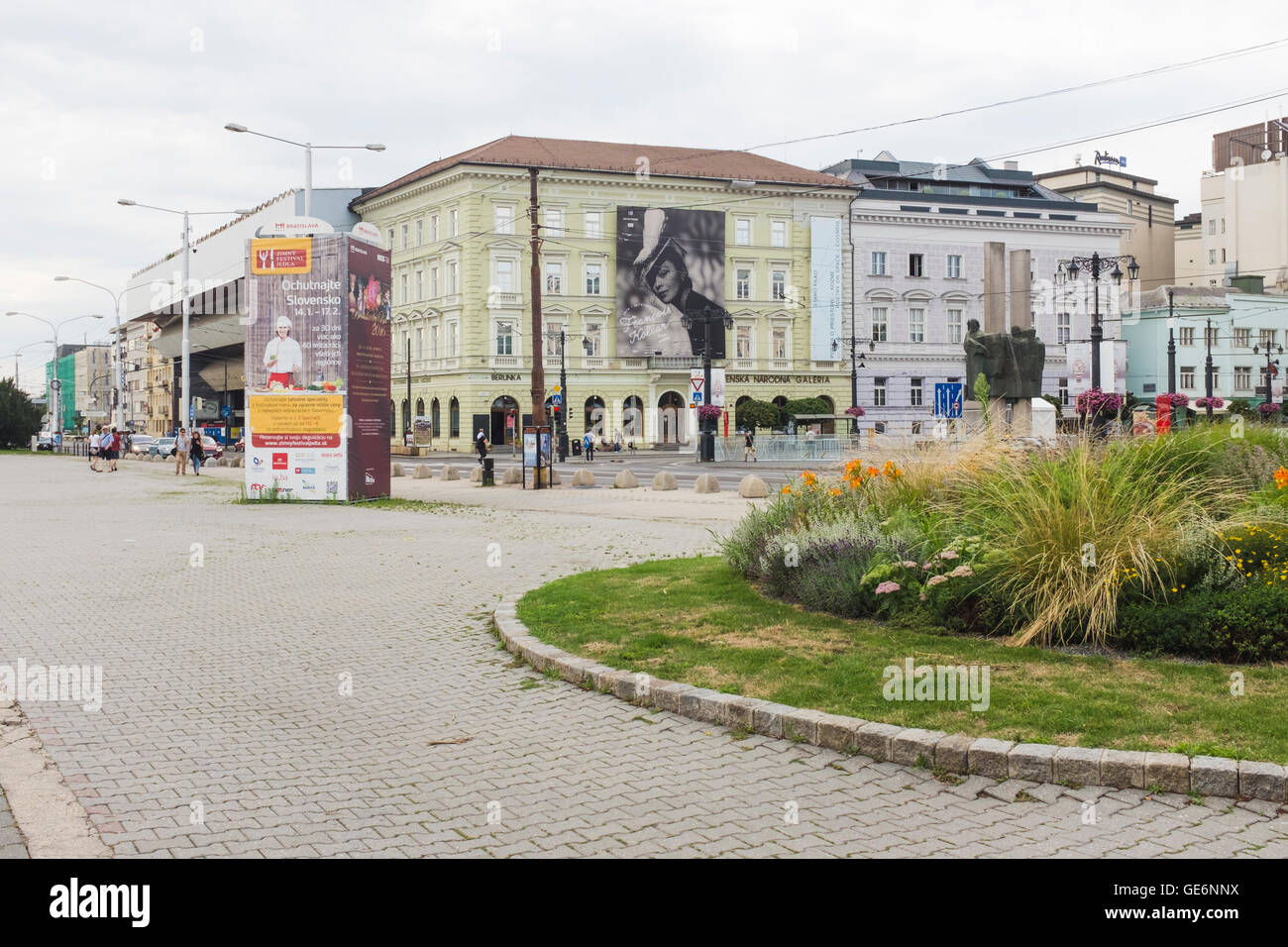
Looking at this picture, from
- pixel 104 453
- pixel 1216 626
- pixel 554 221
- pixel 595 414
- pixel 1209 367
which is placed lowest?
pixel 1216 626

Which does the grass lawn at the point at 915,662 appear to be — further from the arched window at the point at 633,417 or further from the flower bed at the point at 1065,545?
the arched window at the point at 633,417

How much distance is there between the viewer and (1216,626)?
23.7 ft

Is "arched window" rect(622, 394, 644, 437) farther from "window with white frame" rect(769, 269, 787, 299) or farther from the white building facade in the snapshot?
the white building facade

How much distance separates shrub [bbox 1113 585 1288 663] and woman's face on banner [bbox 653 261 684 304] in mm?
62678

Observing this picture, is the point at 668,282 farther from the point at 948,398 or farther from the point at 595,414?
the point at 948,398

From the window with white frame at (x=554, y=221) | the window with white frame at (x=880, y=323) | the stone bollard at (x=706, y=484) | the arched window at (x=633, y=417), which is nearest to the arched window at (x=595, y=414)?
the arched window at (x=633, y=417)

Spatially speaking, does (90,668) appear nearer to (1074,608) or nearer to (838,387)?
(1074,608)

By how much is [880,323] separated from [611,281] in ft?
60.8

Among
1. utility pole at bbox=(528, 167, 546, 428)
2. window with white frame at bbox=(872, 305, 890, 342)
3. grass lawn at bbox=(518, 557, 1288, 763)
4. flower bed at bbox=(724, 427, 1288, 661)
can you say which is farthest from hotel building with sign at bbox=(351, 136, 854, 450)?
grass lawn at bbox=(518, 557, 1288, 763)

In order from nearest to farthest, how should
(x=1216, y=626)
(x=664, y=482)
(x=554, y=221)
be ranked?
1. (x=1216, y=626)
2. (x=664, y=482)
3. (x=554, y=221)

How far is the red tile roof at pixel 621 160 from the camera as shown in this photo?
219ft

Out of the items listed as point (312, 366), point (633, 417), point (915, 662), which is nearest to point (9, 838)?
point (915, 662)

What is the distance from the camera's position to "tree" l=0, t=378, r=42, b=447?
288 feet
